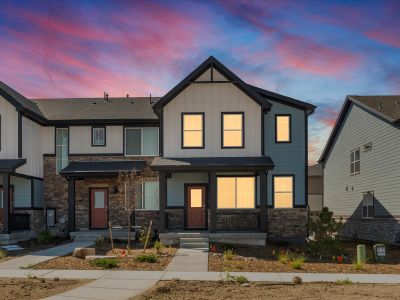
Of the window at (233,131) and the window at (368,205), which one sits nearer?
the window at (233,131)

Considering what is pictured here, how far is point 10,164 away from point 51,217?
4.47m

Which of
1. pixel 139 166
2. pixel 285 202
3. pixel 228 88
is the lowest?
pixel 285 202

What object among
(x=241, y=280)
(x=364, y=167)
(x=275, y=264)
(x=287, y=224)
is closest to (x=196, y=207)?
(x=287, y=224)

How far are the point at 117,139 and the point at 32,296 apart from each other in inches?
661

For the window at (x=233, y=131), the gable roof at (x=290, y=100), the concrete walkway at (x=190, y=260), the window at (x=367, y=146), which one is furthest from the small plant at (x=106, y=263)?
the window at (x=367, y=146)

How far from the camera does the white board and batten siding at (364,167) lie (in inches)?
1011

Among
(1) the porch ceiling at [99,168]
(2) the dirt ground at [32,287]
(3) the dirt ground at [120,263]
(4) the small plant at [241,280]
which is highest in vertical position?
(1) the porch ceiling at [99,168]

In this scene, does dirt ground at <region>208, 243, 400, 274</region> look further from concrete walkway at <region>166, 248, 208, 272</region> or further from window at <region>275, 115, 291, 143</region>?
window at <region>275, 115, 291, 143</region>

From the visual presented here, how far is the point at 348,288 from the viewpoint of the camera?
13031 mm

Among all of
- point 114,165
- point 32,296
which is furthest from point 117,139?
point 32,296

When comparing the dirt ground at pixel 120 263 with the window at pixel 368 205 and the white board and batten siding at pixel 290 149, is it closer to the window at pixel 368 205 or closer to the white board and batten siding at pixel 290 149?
the white board and batten siding at pixel 290 149

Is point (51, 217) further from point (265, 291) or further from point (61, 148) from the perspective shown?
point (265, 291)

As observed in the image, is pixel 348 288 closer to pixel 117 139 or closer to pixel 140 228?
pixel 140 228

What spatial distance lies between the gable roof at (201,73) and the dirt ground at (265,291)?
12659mm
